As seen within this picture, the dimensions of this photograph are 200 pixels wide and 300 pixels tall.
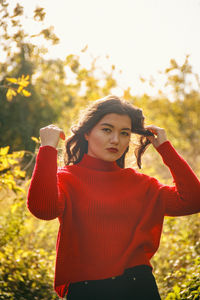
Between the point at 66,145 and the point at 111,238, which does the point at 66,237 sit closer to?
the point at 111,238

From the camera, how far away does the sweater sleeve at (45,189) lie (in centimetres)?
173

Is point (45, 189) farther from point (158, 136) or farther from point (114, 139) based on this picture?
point (158, 136)

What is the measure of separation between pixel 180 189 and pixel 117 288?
25.2 inches

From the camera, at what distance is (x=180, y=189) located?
82.7 inches

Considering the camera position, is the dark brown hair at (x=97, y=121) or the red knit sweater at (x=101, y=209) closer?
the red knit sweater at (x=101, y=209)

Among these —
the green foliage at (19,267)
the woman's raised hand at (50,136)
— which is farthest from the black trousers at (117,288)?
the green foliage at (19,267)

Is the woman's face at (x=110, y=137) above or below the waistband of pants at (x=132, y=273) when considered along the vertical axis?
above

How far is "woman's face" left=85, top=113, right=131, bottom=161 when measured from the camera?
83.1 inches

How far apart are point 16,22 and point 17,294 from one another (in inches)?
90.8

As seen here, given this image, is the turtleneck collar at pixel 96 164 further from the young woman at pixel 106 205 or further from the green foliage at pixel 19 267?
the green foliage at pixel 19 267

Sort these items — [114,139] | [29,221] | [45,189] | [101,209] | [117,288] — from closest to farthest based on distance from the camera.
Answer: [45,189]
[117,288]
[101,209]
[114,139]
[29,221]

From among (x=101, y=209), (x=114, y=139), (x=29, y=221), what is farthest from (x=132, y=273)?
(x=29, y=221)

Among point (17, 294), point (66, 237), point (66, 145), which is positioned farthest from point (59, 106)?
point (66, 237)

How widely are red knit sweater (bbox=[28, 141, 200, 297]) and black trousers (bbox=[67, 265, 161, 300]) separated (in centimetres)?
3
